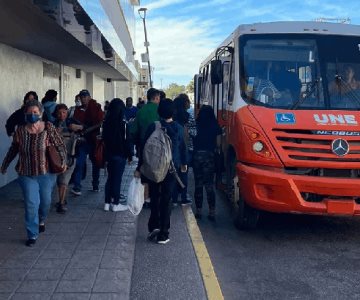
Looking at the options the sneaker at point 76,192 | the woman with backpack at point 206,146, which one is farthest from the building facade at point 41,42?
the woman with backpack at point 206,146

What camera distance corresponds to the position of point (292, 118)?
6.31 metres

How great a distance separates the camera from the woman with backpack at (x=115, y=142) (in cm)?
753

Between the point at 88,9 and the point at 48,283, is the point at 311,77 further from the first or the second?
the point at 48,283

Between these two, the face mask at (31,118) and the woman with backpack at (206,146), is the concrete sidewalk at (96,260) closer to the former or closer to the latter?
the woman with backpack at (206,146)

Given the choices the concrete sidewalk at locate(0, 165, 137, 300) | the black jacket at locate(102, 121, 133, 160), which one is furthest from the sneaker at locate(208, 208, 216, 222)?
the black jacket at locate(102, 121, 133, 160)

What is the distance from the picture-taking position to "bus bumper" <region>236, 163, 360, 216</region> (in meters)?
6.12

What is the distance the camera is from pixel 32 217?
593 centimetres

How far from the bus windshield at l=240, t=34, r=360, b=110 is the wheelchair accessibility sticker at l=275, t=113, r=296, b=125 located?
259mm

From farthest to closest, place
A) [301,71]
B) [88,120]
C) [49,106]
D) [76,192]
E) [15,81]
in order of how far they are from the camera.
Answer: [15,81], [76,192], [88,120], [49,106], [301,71]

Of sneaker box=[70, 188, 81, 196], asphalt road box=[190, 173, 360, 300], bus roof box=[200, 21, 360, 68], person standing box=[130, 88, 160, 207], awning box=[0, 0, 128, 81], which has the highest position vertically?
awning box=[0, 0, 128, 81]

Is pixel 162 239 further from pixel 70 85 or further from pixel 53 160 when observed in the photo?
pixel 70 85

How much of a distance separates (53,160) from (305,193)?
303 centimetres

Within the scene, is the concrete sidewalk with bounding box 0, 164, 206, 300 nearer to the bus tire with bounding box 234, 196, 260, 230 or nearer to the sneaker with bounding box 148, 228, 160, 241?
the sneaker with bounding box 148, 228, 160, 241

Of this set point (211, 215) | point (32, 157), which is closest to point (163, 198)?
point (32, 157)
